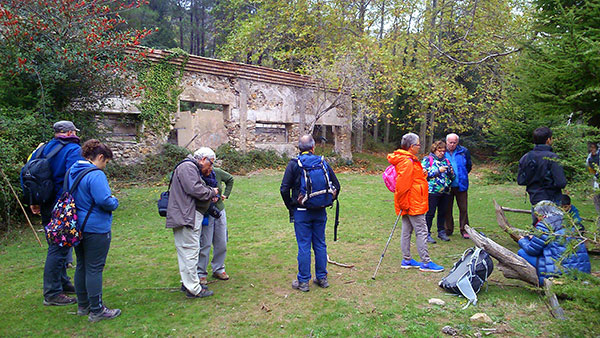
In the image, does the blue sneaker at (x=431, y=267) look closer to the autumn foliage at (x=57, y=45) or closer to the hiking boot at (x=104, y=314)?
the hiking boot at (x=104, y=314)

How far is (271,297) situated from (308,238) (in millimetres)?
757

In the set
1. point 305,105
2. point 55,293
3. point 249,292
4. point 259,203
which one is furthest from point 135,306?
point 305,105

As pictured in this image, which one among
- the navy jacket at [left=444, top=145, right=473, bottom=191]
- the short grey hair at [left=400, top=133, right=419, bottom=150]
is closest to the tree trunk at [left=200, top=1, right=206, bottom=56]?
the navy jacket at [left=444, top=145, right=473, bottom=191]

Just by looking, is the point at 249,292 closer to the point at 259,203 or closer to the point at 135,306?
the point at 135,306

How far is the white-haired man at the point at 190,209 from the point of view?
4.16 metres

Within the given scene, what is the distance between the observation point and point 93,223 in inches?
145

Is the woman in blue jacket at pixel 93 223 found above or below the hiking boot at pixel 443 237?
above

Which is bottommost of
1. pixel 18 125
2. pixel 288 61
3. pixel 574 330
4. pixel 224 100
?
pixel 574 330

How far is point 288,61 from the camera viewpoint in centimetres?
2289

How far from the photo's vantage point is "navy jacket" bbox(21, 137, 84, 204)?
450 cm

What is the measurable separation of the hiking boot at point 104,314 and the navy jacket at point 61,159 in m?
1.49

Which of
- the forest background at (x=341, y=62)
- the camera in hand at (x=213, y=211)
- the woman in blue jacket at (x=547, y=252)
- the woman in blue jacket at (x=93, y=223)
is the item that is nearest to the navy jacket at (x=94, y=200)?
the woman in blue jacket at (x=93, y=223)

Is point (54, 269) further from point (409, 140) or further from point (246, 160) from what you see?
point (246, 160)

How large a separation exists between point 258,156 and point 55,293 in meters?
13.6
